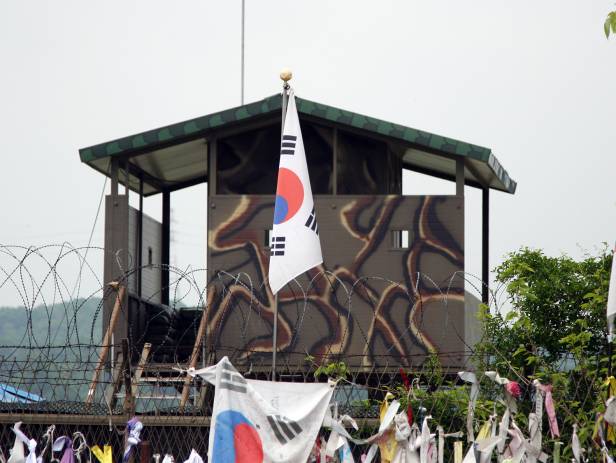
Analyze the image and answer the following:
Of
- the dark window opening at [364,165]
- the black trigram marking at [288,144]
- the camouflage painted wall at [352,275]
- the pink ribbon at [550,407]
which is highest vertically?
the dark window opening at [364,165]

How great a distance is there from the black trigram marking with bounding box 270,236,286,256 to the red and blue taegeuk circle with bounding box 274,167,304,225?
20 cm

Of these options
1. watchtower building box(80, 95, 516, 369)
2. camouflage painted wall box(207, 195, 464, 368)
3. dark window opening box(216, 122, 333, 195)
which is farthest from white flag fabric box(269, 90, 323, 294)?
dark window opening box(216, 122, 333, 195)

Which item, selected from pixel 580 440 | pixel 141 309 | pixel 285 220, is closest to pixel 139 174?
pixel 141 309

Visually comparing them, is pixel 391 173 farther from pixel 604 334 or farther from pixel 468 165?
pixel 604 334

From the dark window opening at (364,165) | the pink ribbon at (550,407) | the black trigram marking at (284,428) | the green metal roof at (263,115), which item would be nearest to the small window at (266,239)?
the dark window opening at (364,165)

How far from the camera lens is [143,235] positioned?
21328 millimetres

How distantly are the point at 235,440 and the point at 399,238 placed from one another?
28.0 ft

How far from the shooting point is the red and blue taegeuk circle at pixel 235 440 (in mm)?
11395

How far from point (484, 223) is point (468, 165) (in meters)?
2.69

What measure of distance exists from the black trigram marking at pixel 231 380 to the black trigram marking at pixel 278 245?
7.82ft

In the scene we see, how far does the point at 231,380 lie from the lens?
11.6m

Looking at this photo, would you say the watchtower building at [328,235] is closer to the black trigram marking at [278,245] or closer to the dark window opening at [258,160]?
the dark window opening at [258,160]

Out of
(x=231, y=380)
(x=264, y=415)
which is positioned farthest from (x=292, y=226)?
(x=264, y=415)

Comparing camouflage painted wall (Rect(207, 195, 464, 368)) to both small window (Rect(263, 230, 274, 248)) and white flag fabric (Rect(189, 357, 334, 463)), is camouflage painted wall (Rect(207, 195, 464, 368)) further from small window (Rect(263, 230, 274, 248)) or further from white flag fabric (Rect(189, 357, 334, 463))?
white flag fabric (Rect(189, 357, 334, 463))
